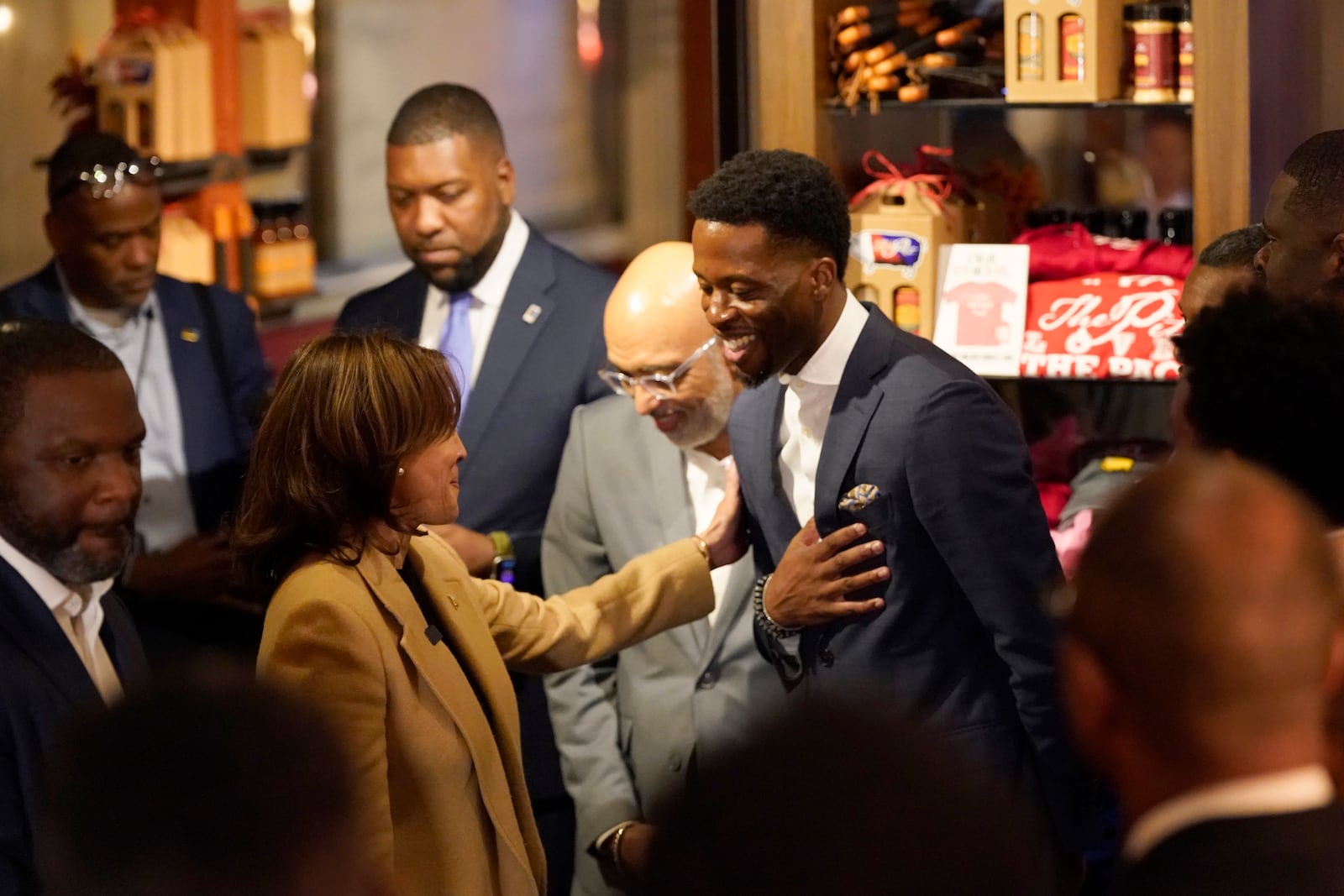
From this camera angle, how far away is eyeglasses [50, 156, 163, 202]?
4.09 meters

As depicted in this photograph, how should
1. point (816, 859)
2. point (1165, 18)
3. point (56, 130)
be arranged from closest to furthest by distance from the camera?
point (816, 859) < point (1165, 18) < point (56, 130)

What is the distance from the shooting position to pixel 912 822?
1042mm

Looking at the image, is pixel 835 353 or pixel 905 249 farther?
pixel 905 249

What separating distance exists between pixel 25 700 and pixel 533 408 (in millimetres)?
1464

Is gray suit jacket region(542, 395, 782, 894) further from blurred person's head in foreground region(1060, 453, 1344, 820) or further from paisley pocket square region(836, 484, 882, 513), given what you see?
blurred person's head in foreground region(1060, 453, 1344, 820)

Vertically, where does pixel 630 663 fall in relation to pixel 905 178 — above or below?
below

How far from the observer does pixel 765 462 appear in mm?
2754

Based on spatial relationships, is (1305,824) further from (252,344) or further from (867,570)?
(252,344)

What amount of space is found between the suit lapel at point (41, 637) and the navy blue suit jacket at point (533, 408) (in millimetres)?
1152

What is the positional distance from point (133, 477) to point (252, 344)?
136cm

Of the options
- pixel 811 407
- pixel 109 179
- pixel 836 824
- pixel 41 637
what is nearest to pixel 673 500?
pixel 811 407

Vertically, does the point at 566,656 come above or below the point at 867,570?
below

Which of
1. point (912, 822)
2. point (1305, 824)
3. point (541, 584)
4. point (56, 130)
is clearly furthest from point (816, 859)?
point (56, 130)

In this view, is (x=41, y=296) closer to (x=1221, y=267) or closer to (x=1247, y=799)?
(x=1221, y=267)
